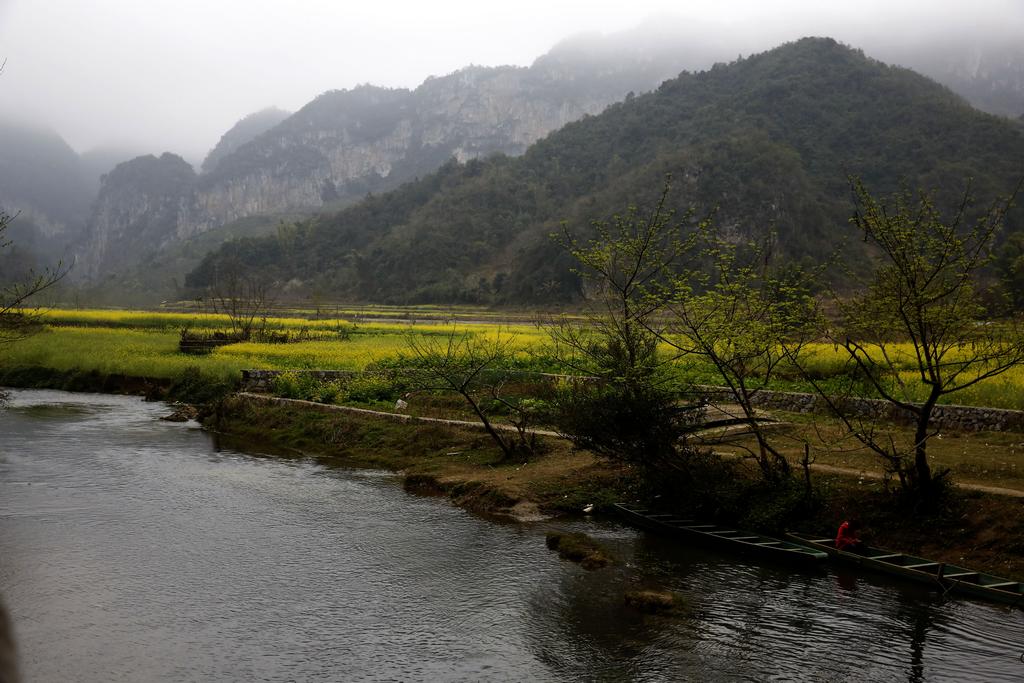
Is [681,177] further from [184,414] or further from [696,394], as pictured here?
[696,394]

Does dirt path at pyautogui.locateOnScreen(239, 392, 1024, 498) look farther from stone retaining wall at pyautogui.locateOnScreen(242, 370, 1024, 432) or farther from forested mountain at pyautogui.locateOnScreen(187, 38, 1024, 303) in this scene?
forested mountain at pyautogui.locateOnScreen(187, 38, 1024, 303)

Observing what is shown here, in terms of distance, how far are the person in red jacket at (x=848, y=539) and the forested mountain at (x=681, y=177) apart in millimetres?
57033

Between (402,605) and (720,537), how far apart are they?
219 inches

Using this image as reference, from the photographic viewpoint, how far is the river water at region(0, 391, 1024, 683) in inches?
345

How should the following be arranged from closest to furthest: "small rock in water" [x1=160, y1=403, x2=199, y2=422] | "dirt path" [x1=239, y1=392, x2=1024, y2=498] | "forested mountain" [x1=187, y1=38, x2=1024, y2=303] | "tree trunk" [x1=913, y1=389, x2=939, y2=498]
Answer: "tree trunk" [x1=913, y1=389, x2=939, y2=498]
"dirt path" [x1=239, y1=392, x2=1024, y2=498]
"small rock in water" [x1=160, y1=403, x2=199, y2=422]
"forested mountain" [x1=187, y1=38, x2=1024, y2=303]

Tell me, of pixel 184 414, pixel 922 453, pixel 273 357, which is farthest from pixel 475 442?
pixel 273 357

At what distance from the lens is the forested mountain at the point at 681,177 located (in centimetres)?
7975

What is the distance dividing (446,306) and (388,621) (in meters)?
78.8

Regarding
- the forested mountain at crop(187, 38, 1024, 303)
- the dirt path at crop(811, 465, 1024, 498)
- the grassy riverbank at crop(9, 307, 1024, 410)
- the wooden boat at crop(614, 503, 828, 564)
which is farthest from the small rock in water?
the forested mountain at crop(187, 38, 1024, 303)

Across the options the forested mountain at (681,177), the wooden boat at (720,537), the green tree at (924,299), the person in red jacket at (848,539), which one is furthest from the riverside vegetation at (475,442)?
the forested mountain at (681,177)

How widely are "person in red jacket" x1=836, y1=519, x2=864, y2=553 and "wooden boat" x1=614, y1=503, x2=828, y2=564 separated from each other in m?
0.49

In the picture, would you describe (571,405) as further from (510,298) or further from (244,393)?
(510,298)

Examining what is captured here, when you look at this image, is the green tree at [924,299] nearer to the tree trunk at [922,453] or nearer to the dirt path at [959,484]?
the tree trunk at [922,453]

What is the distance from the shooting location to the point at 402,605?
10.5 metres
